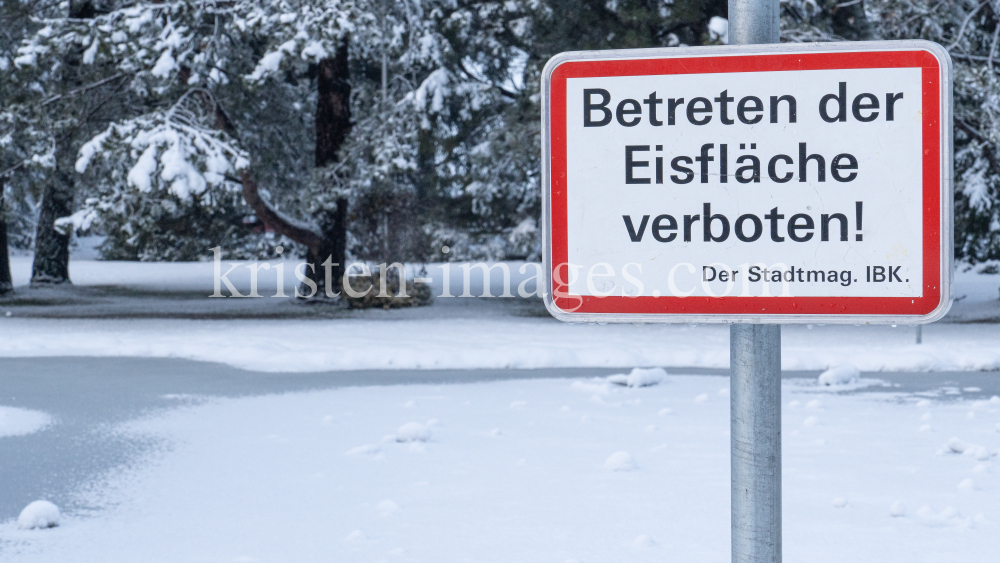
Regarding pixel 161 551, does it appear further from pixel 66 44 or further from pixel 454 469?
pixel 66 44

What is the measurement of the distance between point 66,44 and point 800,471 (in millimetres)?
15327

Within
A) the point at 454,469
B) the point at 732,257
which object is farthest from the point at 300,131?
the point at 732,257

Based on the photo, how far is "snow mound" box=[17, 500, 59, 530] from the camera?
5234 mm

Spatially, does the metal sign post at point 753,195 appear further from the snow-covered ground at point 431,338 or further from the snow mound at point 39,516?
the snow-covered ground at point 431,338

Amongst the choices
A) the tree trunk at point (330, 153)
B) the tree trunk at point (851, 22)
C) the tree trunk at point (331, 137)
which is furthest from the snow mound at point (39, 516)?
the tree trunk at point (331, 137)

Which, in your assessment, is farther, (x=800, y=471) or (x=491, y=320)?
(x=491, y=320)

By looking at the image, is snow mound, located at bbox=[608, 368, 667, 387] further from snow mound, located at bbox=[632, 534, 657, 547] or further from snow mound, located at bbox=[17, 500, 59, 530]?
snow mound, located at bbox=[17, 500, 59, 530]

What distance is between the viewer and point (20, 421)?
329 inches

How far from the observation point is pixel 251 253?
43.9m

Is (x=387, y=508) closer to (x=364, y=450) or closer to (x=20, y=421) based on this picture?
(x=364, y=450)

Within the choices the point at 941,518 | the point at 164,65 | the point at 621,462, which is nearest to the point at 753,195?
the point at 941,518

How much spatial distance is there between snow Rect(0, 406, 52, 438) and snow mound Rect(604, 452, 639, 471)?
4.28 meters

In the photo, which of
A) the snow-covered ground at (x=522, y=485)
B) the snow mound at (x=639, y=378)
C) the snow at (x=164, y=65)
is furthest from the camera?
the snow at (x=164, y=65)

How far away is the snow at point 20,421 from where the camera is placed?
26.0 feet
